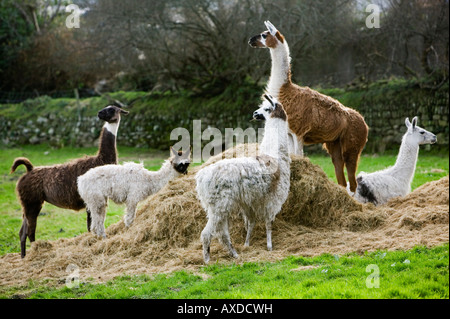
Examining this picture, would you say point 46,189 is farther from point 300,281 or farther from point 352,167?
point 352,167

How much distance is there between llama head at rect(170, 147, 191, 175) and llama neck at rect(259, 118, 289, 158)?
4.13ft

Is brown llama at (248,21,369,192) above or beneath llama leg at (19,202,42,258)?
above

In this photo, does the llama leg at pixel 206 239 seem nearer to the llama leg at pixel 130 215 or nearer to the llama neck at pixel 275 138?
the llama neck at pixel 275 138

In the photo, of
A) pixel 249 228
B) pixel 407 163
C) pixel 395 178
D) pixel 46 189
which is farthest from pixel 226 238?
pixel 407 163

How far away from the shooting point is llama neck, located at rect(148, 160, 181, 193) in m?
7.18

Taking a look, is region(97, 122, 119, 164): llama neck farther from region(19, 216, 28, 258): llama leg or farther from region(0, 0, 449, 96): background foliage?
region(0, 0, 449, 96): background foliage

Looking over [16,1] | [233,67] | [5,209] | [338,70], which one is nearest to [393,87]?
[338,70]

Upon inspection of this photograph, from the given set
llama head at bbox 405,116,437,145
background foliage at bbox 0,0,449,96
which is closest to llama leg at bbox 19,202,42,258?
llama head at bbox 405,116,437,145

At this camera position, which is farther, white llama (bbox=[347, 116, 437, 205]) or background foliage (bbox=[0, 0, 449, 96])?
background foliage (bbox=[0, 0, 449, 96])

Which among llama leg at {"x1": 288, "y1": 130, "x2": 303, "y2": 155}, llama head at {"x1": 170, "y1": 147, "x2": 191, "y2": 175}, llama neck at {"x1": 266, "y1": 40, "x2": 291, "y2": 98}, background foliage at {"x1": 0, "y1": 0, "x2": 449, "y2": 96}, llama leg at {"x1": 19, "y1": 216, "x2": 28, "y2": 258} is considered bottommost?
llama leg at {"x1": 19, "y1": 216, "x2": 28, "y2": 258}

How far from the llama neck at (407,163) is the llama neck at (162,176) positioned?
3733 millimetres

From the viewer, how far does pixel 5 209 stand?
11.1 m

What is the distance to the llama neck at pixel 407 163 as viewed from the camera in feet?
27.7
